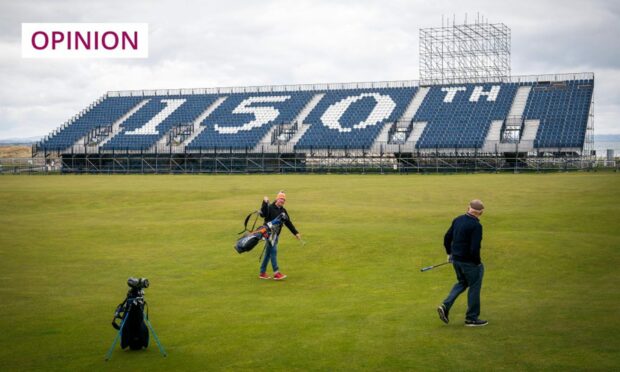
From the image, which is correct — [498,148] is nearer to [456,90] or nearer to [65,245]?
[456,90]

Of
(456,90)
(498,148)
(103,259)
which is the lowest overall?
(103,259)

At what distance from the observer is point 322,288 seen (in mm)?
17422

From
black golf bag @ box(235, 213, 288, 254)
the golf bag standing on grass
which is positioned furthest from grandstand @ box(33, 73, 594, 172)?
the golf bag standing on grass

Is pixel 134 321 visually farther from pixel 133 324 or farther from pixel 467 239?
pixel 467 239

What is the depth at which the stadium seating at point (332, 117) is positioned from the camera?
235 ft

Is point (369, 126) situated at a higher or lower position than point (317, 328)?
higher

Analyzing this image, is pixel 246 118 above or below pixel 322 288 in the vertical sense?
above

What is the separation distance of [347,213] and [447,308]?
18894mm

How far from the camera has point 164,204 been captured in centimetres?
3794

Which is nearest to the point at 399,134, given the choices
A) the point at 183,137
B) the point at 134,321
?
the point at 183,137

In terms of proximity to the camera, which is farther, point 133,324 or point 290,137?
point 290,137

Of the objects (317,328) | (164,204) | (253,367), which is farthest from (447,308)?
(164,204)

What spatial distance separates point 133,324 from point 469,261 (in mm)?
6312

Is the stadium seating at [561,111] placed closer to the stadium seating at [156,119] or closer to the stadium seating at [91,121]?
the stadium seating at [156,119]
